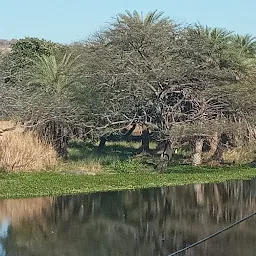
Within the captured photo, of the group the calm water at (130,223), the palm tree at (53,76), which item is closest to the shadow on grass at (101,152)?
the palm tree at (53,76)

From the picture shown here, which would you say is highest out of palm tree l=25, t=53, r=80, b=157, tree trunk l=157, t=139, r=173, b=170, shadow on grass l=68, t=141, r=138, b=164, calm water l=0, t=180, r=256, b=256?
palm tree l=25, t=53, r=80, b=157

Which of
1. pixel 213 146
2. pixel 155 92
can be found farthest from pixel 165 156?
pixel 213 146

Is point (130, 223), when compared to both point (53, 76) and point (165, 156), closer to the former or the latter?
point (165, 156)

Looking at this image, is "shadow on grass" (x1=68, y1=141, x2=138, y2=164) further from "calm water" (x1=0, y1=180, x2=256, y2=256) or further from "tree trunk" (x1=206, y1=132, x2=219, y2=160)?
"calm water" (x1=0, y1=180, x2=256, y2=256)

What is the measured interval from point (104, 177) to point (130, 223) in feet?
27.7

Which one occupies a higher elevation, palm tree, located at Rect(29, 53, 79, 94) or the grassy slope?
palm tree, located at Rect(29, 53, 79, 94)

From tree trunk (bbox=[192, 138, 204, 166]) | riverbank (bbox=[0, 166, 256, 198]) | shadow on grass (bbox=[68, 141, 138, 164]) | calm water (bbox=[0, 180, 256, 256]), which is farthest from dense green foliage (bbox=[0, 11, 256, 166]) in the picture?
calm water (bbox=[0, 180, 256, 256])

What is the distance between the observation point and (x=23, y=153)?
24.3 metres

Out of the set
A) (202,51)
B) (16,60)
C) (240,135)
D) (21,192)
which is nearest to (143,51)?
(202,51)

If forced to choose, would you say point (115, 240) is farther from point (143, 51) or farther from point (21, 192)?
point (143, 51)

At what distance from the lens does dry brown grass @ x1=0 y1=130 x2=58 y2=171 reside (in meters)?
23.9

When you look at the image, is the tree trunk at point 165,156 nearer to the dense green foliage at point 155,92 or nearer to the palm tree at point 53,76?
the dense green foliage at point 155,92

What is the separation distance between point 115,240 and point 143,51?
593 inches

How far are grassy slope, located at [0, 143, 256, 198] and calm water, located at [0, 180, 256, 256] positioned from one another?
3.39 feet
